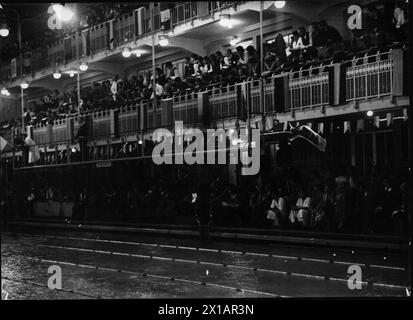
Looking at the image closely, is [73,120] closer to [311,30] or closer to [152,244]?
[152,244]

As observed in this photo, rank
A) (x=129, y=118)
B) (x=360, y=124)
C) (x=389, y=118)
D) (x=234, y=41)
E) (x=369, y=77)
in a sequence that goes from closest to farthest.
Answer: (x=369, y=77) < (x=389, y=118) < (x=360, y=124) < (x=129, y=118) < (x=234, y=41)

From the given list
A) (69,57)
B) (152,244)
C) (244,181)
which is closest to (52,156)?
(69,57)

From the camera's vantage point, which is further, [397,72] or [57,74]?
[57,74]

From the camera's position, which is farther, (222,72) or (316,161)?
(222,72)

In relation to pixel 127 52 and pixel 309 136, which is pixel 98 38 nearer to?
pixel 127 52

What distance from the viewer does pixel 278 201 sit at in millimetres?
14391

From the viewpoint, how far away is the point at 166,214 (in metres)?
17.7

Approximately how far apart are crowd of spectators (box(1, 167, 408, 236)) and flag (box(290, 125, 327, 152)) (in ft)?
2.36

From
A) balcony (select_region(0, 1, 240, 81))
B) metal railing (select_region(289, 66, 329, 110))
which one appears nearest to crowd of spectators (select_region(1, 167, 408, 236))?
metal railing (select_region(289, 66, 329, 110))

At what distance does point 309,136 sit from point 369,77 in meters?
2.07

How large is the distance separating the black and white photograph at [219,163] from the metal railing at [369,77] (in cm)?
3

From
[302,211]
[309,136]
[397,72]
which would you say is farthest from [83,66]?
[397,72]

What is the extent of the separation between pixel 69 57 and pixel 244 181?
12457mm

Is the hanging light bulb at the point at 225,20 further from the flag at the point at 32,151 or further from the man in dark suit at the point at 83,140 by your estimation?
the flag at the point at 32,151
